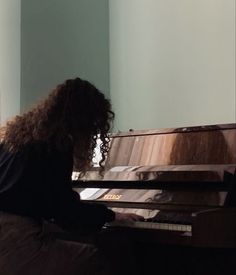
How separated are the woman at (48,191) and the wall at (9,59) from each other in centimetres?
164

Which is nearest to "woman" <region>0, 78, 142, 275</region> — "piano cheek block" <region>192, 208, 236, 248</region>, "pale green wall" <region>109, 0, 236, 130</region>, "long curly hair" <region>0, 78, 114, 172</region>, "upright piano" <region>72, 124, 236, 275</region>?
"long curly hair" <region>0, 78, 114, 172</region>

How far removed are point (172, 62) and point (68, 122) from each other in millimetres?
1593

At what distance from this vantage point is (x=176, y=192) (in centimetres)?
235

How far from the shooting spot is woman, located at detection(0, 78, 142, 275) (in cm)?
205

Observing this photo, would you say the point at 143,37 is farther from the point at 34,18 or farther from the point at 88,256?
the point at 88,256

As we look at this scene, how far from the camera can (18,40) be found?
3799mm

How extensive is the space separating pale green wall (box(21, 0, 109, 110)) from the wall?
5cm

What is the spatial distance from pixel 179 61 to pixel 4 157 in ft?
5.53

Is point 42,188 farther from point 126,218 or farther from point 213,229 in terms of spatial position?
point 213,229

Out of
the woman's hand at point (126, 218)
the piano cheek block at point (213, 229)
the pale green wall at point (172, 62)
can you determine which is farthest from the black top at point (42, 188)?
the pale green wall at point (172, 62)

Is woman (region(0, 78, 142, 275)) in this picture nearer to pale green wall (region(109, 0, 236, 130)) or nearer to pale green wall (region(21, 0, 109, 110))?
pale green wall (region(109, 0, 236, 130))

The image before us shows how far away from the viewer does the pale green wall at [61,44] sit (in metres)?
3.80

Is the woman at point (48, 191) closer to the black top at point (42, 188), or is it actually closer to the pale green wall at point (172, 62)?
the black top at point (42, 188)

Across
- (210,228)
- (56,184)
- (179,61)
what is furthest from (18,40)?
(210,228)
